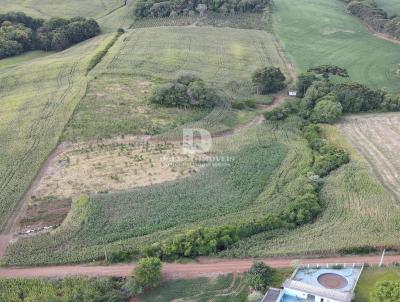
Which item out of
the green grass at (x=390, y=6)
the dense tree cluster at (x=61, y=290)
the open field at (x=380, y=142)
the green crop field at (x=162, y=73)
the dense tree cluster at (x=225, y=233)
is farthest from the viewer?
the green grass at (x=390, y=6)

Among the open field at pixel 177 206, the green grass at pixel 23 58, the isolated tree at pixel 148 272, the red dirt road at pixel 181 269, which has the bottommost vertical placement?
the red dirt road at pixel 181 269

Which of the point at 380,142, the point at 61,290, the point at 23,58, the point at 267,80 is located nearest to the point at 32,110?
the point at 23,58

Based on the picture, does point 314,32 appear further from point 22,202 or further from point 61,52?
point 22,202

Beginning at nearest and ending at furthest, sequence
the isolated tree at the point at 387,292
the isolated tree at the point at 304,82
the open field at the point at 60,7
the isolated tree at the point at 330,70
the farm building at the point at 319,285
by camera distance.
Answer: the isolated tree at the point at 387,292 < the farm building at the point at 319,285 < the isolated tree at the point at 304,82 < the isolated tree at the point at 330,70 < the open field at the point at 60,7

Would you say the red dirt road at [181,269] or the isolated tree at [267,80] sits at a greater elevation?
the isolated tree at [267,80]

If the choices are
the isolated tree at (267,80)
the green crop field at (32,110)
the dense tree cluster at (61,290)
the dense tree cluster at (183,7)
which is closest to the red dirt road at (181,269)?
the dense tree cluster at (61,290)

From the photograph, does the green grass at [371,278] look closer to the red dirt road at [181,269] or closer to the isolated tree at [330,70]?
the red dirt road at [181,269]
